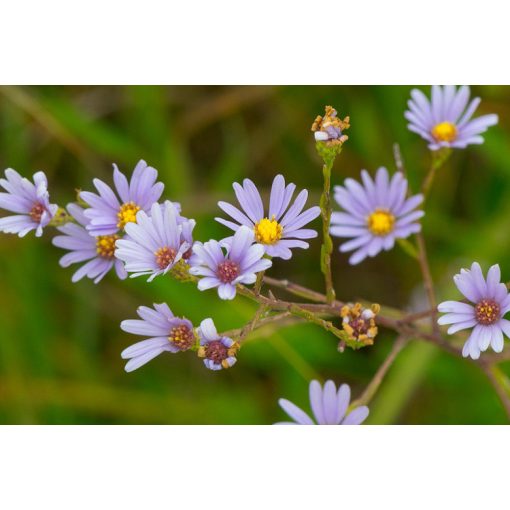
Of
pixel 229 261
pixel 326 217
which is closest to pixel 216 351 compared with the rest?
pixel 229 261

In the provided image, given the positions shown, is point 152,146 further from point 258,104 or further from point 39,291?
point 39,291

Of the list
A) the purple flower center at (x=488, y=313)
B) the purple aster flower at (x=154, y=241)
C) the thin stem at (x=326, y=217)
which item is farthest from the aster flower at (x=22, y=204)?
the purple flower center at (x=488, y=313)

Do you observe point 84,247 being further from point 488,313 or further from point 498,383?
point 498,383

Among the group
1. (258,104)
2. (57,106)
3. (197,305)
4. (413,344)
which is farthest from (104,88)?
(413,344)

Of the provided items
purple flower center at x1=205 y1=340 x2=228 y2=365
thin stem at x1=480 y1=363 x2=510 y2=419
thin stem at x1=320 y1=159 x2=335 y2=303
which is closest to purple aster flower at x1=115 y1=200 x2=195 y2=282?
purple flower center at x1=205 y1=340 x2=228 y2=365

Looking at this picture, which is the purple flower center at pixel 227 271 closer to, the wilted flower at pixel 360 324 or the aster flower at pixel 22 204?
the wilted flower at pixel 360 324
